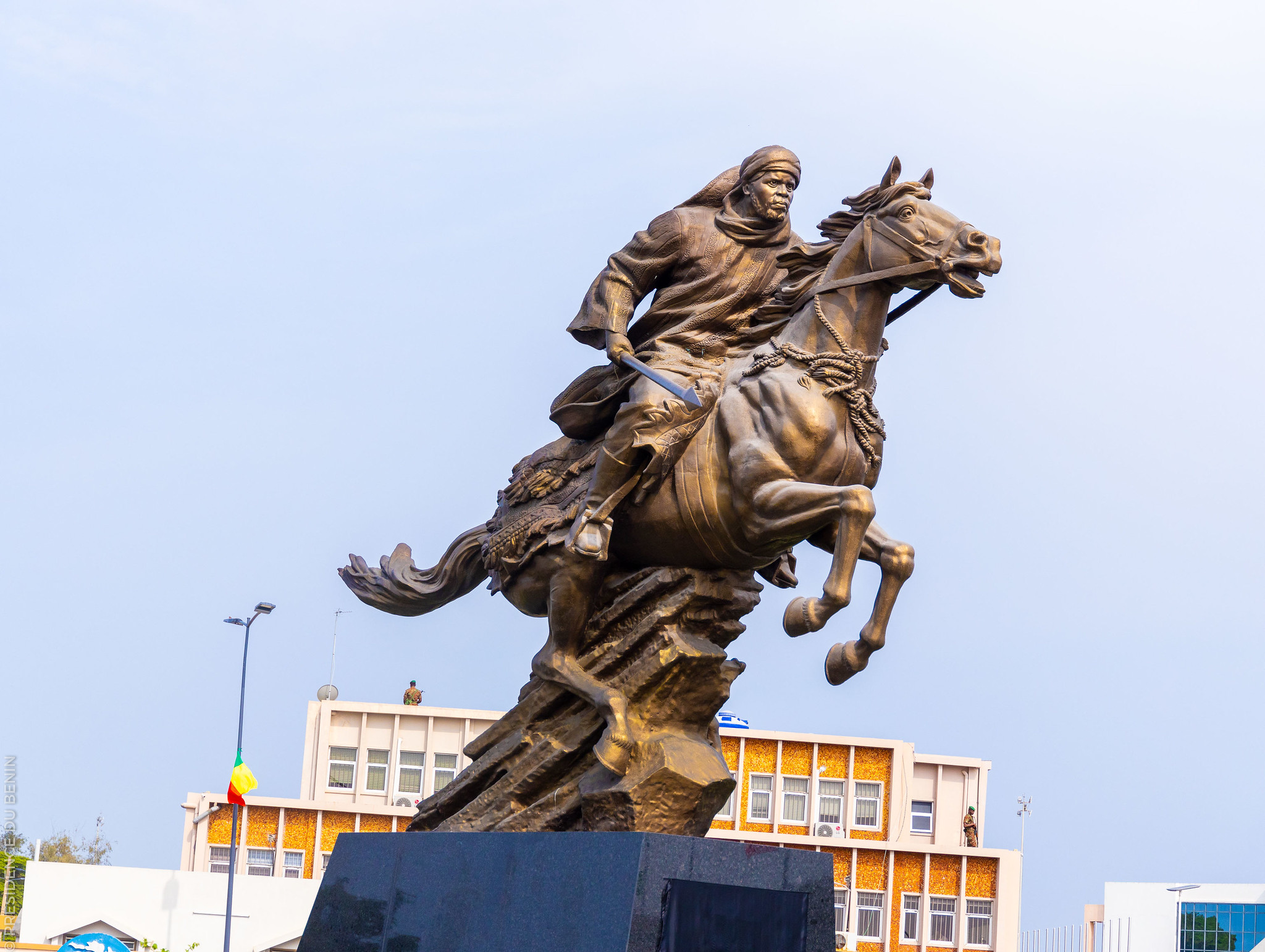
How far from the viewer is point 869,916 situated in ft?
135

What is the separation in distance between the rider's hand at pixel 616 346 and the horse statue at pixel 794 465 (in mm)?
468

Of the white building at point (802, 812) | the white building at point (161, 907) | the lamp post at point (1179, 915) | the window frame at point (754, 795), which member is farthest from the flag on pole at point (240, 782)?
the lamp post at point (1179, 915)

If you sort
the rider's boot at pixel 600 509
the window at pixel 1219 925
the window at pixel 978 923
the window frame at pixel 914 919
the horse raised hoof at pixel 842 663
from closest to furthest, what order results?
1. the horse raised hoof at pixel 842 663
2. the rider's boot at pixel 600 509
3. the window frame at pixel 914 919
4. the window at pixel 978 923
5. the window at pixel 1219 925

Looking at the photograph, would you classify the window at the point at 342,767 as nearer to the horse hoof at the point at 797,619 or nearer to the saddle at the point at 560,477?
the saddle at the point at 560,477

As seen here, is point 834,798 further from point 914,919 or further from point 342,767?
point 342,767

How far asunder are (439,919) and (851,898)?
34.7m

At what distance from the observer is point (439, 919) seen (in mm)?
7766

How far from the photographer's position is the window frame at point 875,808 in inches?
1658

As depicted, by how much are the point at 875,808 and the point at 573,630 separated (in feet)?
117

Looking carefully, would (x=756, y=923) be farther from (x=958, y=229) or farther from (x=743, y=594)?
(x=958, y=229)

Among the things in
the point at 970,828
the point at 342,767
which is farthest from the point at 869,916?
the point at 342,767

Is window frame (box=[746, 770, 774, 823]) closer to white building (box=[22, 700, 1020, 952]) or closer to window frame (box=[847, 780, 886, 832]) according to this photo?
white building (box=[22, 700, 1020, 952])

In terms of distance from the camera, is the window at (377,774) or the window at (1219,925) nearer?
the window at (377,774)

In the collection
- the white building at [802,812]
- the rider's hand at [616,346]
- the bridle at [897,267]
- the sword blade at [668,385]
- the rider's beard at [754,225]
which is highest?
the rider's beard at [754,225]
